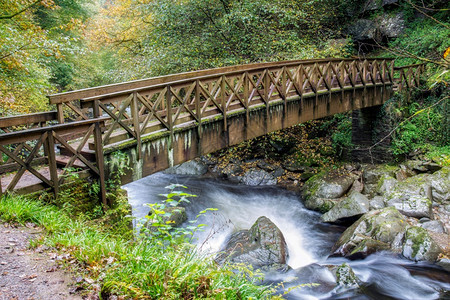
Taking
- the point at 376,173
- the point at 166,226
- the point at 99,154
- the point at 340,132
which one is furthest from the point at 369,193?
the point at 166,226

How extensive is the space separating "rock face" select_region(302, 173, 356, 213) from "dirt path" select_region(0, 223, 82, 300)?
920 cm

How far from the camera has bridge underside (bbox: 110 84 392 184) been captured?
618 centimetres

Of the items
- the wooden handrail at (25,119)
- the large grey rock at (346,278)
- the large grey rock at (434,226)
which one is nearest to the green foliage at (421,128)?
the large grey rock at (434,226)

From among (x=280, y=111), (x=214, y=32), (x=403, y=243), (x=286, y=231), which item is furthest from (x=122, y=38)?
(x=403, y=243)

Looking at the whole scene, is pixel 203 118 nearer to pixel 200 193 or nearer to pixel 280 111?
pixel 280 111

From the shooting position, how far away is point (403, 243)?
7.86m

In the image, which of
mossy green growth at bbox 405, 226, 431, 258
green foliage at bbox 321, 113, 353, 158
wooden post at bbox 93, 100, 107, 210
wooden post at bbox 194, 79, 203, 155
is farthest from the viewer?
green foliage at bbox 321, 113, 353, 158

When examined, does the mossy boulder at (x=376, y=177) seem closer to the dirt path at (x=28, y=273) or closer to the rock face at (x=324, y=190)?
the rock face at (x=324, y=190)

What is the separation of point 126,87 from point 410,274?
7.31m

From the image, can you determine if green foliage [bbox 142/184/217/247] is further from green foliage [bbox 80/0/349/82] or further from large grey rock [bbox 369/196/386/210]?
green foliage [bbox 80/0/349/82]

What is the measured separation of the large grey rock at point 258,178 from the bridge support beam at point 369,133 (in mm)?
3667

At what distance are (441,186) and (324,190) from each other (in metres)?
3.51

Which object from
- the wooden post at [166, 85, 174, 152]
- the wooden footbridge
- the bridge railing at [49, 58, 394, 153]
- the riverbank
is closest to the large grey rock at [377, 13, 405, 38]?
the bridge railing at [49, 58, 394, 153]

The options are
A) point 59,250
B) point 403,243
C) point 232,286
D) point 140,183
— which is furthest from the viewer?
point 140,183
